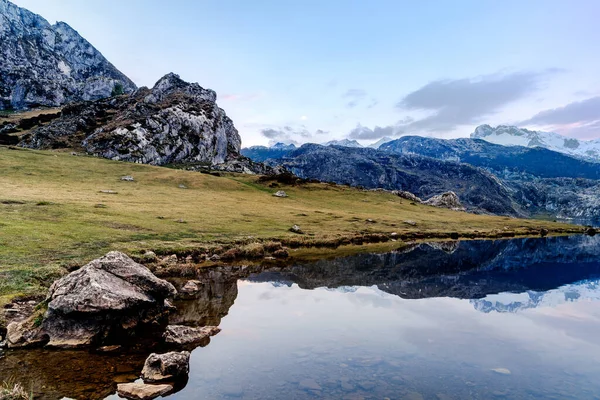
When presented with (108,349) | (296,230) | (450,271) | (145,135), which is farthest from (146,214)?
(145,135)

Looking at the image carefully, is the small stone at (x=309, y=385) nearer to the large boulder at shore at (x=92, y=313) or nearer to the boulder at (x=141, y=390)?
the boulder at (x=141, y=390)

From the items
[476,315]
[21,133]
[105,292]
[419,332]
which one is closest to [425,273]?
[476,315]

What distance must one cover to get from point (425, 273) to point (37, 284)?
4422cm

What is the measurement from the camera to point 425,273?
50562 millimetres

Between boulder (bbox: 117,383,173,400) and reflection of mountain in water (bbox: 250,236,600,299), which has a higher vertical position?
boulder (bbox: 117,383,173,400)

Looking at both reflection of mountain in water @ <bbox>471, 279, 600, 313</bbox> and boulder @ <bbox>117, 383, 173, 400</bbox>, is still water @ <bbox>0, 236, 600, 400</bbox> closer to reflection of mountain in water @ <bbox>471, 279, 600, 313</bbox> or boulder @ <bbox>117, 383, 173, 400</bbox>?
reflection of mountain in water @ <bbox>471, 279, 600, 313</bbox>

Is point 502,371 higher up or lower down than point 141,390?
higher up

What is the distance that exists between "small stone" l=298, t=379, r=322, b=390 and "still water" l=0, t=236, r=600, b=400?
0.32 feet

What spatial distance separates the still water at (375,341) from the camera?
17.5 metres

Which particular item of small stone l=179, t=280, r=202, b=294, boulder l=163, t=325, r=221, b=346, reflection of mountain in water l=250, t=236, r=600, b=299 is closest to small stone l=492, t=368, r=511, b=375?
boulder l=163, t=325, r=221, b=346

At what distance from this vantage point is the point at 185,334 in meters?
22.8

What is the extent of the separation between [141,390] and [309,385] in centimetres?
769

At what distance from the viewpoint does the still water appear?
17531 millimetres

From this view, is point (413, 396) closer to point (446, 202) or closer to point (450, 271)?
point (450, 271)
